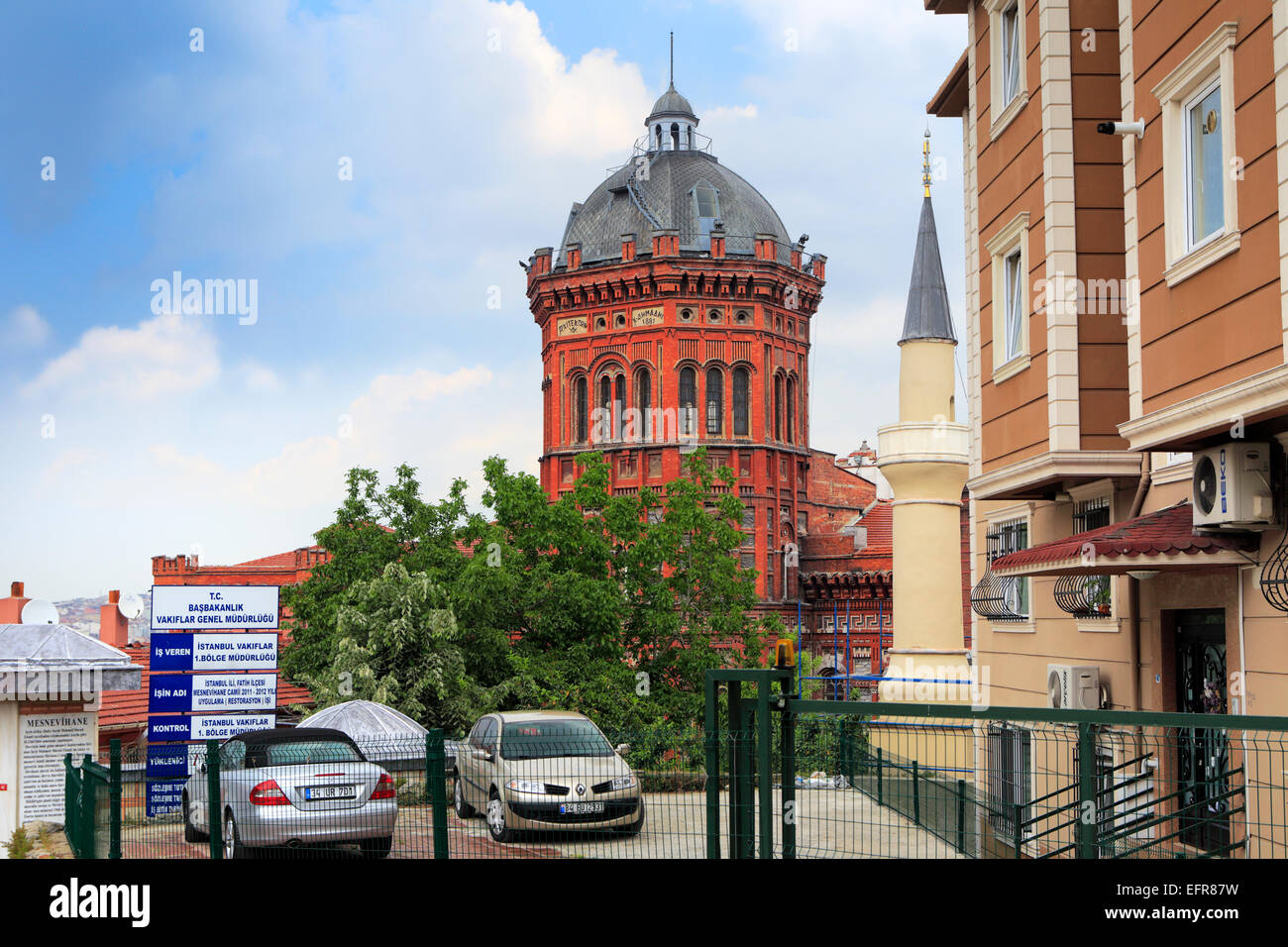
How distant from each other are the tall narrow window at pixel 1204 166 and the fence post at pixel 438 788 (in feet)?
23.1

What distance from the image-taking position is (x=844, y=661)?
53.5m

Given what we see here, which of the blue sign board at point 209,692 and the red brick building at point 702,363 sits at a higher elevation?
the red brick building at point 702,363

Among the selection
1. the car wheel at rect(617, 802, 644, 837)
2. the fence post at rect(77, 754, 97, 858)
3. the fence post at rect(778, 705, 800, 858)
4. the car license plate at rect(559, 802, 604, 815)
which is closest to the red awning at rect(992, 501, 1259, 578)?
the fence post at rect(778, 705, 800, 858)

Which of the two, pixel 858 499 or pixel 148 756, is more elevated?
pixel 858 499

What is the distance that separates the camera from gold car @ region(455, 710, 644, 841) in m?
10.7

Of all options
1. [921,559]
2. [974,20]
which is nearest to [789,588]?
[921,559]

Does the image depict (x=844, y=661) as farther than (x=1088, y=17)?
Yes

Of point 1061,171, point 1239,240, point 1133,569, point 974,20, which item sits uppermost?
point 974,20

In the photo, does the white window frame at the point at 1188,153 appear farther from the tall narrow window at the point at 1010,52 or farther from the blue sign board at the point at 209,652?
the blue sign board at the point at 209,652

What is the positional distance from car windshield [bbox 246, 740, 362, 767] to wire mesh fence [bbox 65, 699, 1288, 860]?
3 cm

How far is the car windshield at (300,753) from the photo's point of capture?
41.6 feet

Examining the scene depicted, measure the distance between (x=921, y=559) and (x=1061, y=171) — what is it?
16849mm

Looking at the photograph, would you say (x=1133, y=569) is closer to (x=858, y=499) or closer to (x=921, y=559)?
(x=921, y=559)

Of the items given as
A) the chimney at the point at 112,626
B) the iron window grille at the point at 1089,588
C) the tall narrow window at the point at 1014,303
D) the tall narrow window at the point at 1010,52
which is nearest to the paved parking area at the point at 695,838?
the iron window grille at the point at 1089,588
